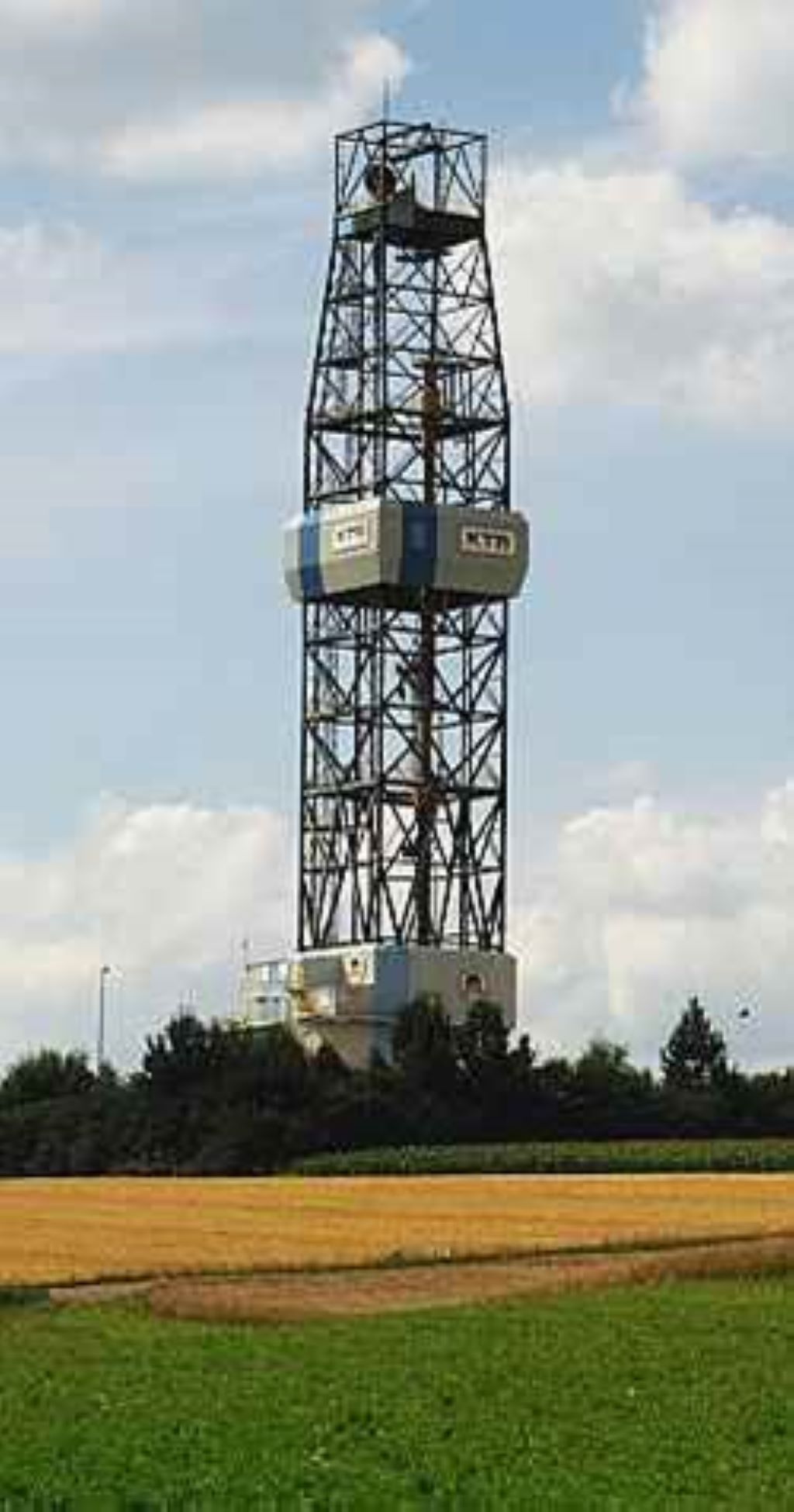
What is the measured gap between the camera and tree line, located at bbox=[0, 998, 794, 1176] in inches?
5851

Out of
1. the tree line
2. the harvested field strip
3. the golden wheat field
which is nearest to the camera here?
the harvested field strip

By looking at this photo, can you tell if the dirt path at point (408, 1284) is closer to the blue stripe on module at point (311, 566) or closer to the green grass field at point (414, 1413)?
the green grass field at point (414, 1413)

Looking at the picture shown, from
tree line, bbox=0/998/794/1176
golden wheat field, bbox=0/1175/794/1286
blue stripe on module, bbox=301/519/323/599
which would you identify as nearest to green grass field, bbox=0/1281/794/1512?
golden wheat field, bbox=0/1175/794/1286

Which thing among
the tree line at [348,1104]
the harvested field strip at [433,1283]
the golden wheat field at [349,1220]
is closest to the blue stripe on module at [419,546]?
the tree line at [348,1104]

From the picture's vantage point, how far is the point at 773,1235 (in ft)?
248

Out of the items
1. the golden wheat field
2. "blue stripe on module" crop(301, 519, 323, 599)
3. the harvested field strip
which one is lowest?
the harvested field strip

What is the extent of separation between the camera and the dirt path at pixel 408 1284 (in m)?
56.0

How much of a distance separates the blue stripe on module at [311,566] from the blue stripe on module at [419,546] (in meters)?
4.57

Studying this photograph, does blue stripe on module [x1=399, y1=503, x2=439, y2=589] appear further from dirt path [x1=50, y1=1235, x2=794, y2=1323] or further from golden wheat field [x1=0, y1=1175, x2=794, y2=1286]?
dirt path [x1=50, y1=1235, x2=794, y2=1323]

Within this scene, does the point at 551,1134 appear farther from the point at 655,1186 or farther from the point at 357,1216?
the point at 357,1216

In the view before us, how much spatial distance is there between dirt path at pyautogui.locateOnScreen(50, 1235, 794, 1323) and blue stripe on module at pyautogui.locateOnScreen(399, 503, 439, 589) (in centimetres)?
8531

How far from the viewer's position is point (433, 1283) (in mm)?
64188

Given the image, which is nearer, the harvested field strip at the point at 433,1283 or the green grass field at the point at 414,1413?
the green grass field at the point at 414,1413

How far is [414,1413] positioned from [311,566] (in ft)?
399
